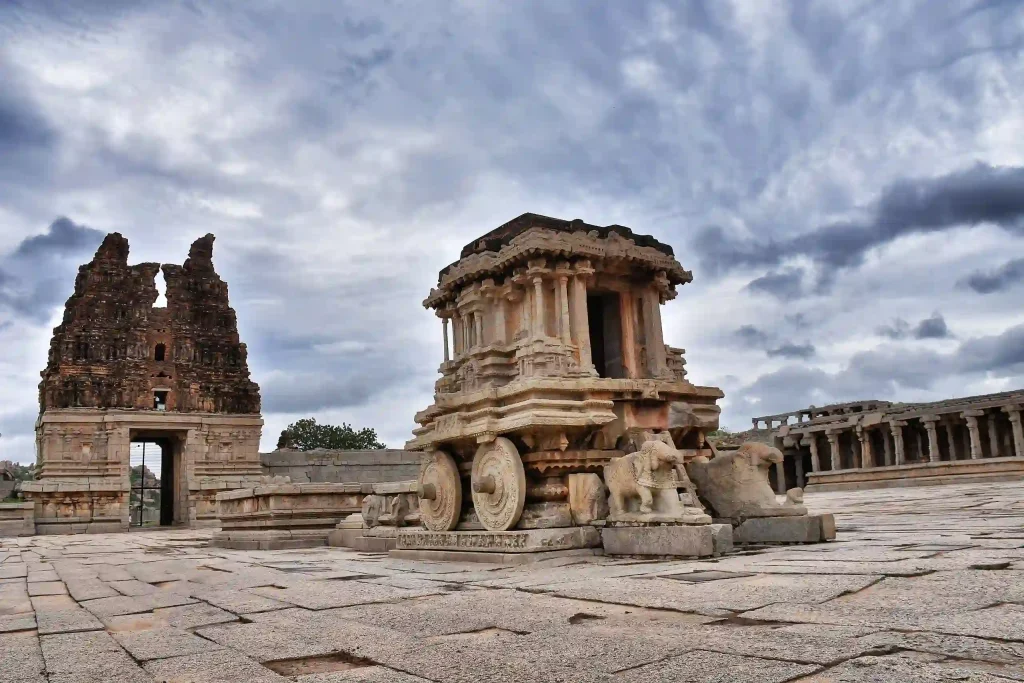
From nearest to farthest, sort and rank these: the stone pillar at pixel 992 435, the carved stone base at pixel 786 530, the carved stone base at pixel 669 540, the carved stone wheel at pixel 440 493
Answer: the carved stone base at pixel 669 540 → the carved stone base at pixel 786 530 → the carved stone wheel at pixel 440 493 → the stone pillar at pixel 992 435

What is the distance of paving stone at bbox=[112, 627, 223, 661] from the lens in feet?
12.5

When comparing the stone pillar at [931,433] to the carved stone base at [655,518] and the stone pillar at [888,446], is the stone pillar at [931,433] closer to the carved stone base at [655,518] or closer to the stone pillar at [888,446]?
the stone pillar at [888,446]

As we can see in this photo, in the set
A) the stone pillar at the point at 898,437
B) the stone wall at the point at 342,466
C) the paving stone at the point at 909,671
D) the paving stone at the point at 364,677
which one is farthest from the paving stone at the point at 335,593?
the stone pillar at the point at 898,437

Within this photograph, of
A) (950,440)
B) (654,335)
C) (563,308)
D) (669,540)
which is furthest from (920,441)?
(669,540)

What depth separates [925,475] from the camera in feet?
74.7

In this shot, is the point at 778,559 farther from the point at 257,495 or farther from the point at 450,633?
the point at 257,495

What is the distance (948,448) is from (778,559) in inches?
1246

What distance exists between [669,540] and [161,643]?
444cm

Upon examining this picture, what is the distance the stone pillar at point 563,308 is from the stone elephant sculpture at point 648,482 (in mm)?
2326

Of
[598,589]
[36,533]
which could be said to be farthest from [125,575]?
[36,533]

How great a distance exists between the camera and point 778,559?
6.14m

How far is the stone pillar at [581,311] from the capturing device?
10.0m

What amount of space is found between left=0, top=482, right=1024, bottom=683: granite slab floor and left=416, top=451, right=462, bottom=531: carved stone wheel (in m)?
2.22

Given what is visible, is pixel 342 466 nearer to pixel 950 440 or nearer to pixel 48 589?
pixel 950 440
